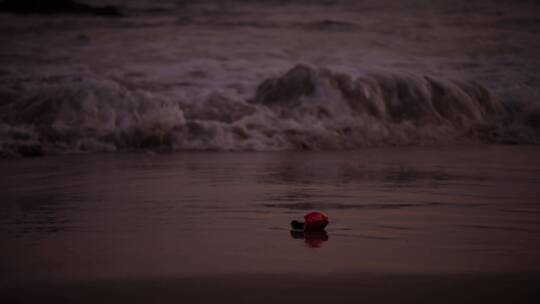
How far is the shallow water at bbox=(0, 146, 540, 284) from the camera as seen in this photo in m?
3.73

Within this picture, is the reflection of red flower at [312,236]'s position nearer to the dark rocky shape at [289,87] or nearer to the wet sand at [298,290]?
the wet sand at [298,290]

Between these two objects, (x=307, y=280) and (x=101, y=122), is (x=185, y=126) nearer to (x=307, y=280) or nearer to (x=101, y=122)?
(x=101, y=122)

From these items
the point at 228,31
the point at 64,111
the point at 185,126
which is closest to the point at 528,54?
the point at 228,31

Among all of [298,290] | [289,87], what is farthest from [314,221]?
[289,87]

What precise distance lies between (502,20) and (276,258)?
18243 mm

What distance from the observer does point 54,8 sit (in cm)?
1934

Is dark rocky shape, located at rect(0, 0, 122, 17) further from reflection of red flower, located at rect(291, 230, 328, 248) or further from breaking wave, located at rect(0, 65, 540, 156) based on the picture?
reflection of red flower, located at rect(291, 230, 328, 248)

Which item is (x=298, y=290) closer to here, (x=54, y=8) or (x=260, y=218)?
(x=260, y=218)

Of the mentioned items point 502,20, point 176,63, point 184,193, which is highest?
point 502,20

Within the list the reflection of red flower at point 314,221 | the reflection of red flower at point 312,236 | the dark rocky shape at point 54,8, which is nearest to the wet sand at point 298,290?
the reflection of red flower at point 312,236

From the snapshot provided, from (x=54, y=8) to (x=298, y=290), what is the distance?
57.1ft

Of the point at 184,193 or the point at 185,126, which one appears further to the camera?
the point at 185,126

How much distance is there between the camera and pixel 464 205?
5.90 meters

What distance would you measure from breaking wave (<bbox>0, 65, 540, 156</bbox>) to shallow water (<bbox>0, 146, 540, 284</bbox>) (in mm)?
2872
